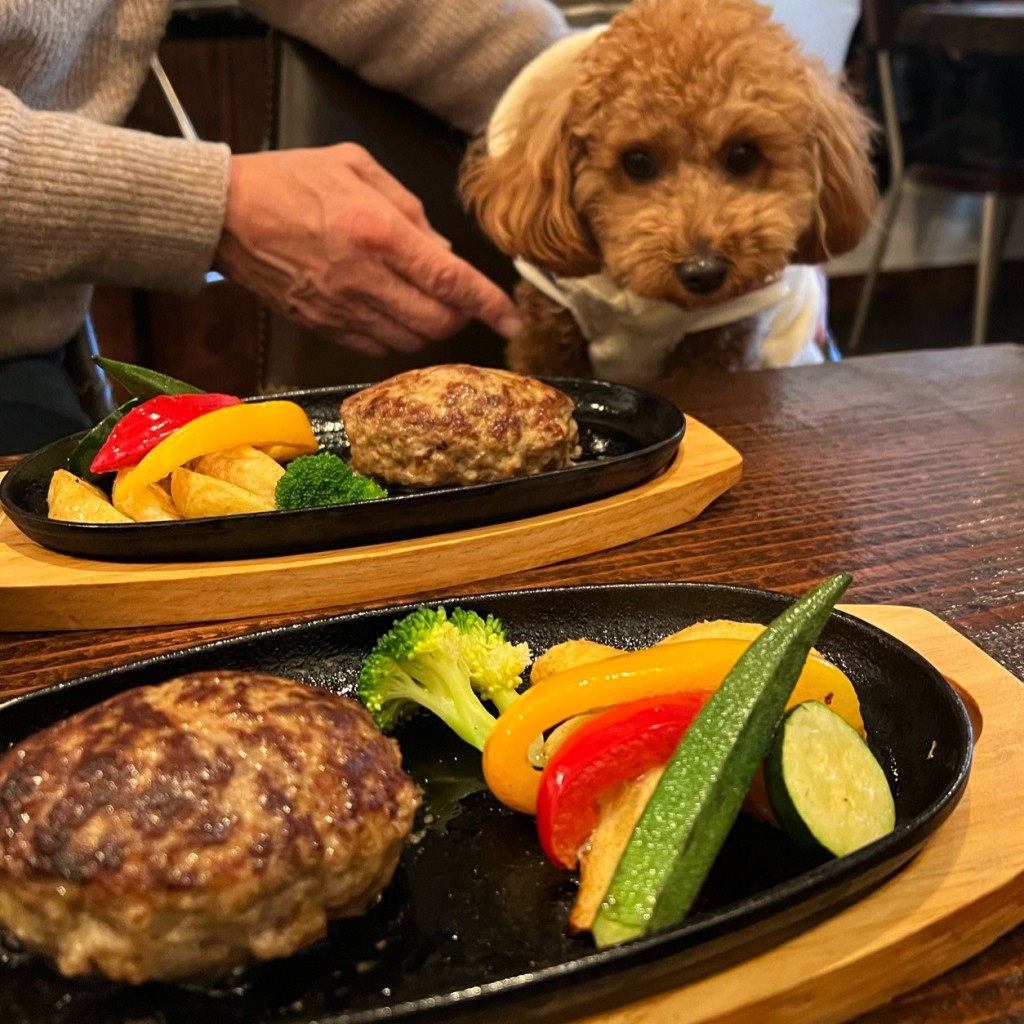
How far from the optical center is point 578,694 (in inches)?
36.4

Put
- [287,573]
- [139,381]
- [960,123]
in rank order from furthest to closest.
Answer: [960,123] → [139,381] → [287,573]

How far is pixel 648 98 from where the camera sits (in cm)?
250

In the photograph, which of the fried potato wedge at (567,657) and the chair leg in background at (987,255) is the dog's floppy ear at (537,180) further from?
the chair leg in background at (987,255)

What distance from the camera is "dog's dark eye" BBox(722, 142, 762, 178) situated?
2.59 m

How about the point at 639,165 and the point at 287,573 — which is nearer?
the point at 287,573

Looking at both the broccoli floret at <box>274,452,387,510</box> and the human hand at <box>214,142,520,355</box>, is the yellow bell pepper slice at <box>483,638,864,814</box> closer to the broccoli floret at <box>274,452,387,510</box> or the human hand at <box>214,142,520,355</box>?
the broccoli floret at <box>274,452,387,510</box>

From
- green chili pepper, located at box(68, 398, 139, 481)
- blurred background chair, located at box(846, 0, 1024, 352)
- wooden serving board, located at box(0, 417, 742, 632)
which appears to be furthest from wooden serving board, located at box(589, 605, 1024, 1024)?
blurred background chair, located at box(846, 0, 1024, 352)

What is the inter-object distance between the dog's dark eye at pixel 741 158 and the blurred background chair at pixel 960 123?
8.29 ft

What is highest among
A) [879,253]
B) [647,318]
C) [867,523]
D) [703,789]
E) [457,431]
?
[703,789]

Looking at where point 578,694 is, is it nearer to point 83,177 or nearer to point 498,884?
point 498,884

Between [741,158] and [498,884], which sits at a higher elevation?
[741,158]

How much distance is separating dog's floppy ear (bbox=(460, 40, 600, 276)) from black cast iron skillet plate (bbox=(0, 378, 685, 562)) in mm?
1149

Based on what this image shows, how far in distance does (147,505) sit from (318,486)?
25cm

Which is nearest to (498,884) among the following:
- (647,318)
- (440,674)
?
(440,674)
